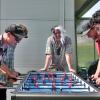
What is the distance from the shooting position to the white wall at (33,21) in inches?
416

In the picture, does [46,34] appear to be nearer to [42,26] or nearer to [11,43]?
[42,26]

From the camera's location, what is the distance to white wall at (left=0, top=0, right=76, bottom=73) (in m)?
10.6

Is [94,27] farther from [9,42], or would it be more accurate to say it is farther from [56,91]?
[56,91]

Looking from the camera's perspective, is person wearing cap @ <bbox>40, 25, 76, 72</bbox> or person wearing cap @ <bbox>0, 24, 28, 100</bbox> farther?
person wearing cap @ <bbox>40, 25, 76, 72</bbox>

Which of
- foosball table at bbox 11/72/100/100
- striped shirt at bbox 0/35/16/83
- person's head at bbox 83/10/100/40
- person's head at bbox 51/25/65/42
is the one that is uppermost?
person's head at bbox 51/25/65/42

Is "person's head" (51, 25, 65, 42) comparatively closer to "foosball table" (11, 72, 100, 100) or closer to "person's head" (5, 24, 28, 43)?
"person's head" (5, 24, 28, 43)

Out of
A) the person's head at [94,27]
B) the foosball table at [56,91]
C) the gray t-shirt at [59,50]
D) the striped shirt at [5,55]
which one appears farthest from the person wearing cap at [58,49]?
the foosball table at [56,91]

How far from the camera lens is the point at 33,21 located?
35.2 feet

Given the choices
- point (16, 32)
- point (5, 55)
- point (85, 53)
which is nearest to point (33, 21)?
point (85, 53)

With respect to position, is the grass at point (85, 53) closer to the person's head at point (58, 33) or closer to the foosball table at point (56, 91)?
the person's head at point (58, 33)

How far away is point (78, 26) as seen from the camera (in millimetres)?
12867

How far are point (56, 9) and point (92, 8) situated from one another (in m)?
1.76

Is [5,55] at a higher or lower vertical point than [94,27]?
lower

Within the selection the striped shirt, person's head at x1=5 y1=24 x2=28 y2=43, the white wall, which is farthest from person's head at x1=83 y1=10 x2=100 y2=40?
the white wall
